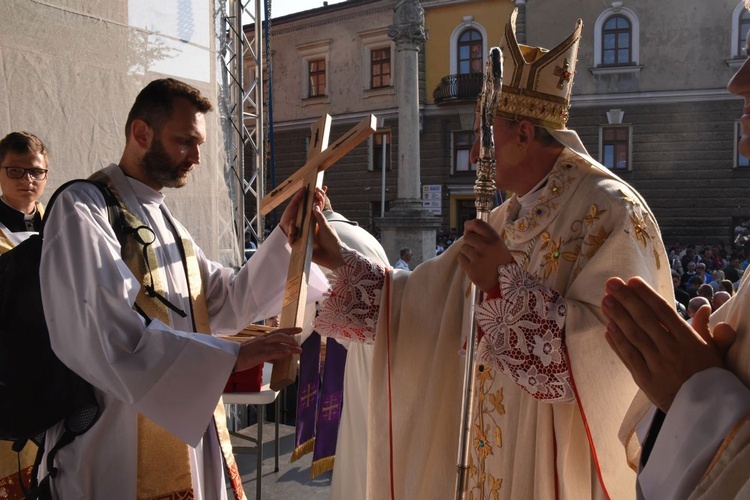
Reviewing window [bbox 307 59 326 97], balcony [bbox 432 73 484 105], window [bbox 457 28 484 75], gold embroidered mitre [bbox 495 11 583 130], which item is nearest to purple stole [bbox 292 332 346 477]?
gold embroidered mitre [bbox 495 11 583 130]

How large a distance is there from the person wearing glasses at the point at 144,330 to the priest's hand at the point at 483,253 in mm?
550

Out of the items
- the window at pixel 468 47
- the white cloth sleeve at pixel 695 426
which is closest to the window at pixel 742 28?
the window at pixel 468 47

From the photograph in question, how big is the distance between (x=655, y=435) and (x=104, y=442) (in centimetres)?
156

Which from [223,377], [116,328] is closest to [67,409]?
[116,328]

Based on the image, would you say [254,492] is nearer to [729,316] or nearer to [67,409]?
[67,409]

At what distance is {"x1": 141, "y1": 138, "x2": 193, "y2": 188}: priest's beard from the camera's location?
2.28 metres

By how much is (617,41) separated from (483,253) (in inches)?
872

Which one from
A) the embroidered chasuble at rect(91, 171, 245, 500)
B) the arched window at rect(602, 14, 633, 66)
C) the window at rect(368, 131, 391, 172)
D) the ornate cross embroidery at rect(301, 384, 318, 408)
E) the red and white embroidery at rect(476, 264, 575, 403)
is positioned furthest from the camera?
the window at rect(368, 131, 391, 172)

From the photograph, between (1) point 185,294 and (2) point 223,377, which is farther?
(1) point 185,294

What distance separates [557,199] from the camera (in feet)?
6.97

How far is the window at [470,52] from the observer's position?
22.8 metres

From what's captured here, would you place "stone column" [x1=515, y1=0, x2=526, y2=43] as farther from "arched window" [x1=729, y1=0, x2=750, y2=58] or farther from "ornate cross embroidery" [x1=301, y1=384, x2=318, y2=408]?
"ornate cross embroidery" [x1=301, y1=384, x2=318, y2=408]

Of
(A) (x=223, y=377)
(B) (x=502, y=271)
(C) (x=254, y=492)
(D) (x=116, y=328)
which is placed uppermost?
(B) (x=502, y=271)

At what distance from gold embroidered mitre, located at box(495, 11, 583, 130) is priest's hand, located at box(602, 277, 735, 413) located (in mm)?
1171
